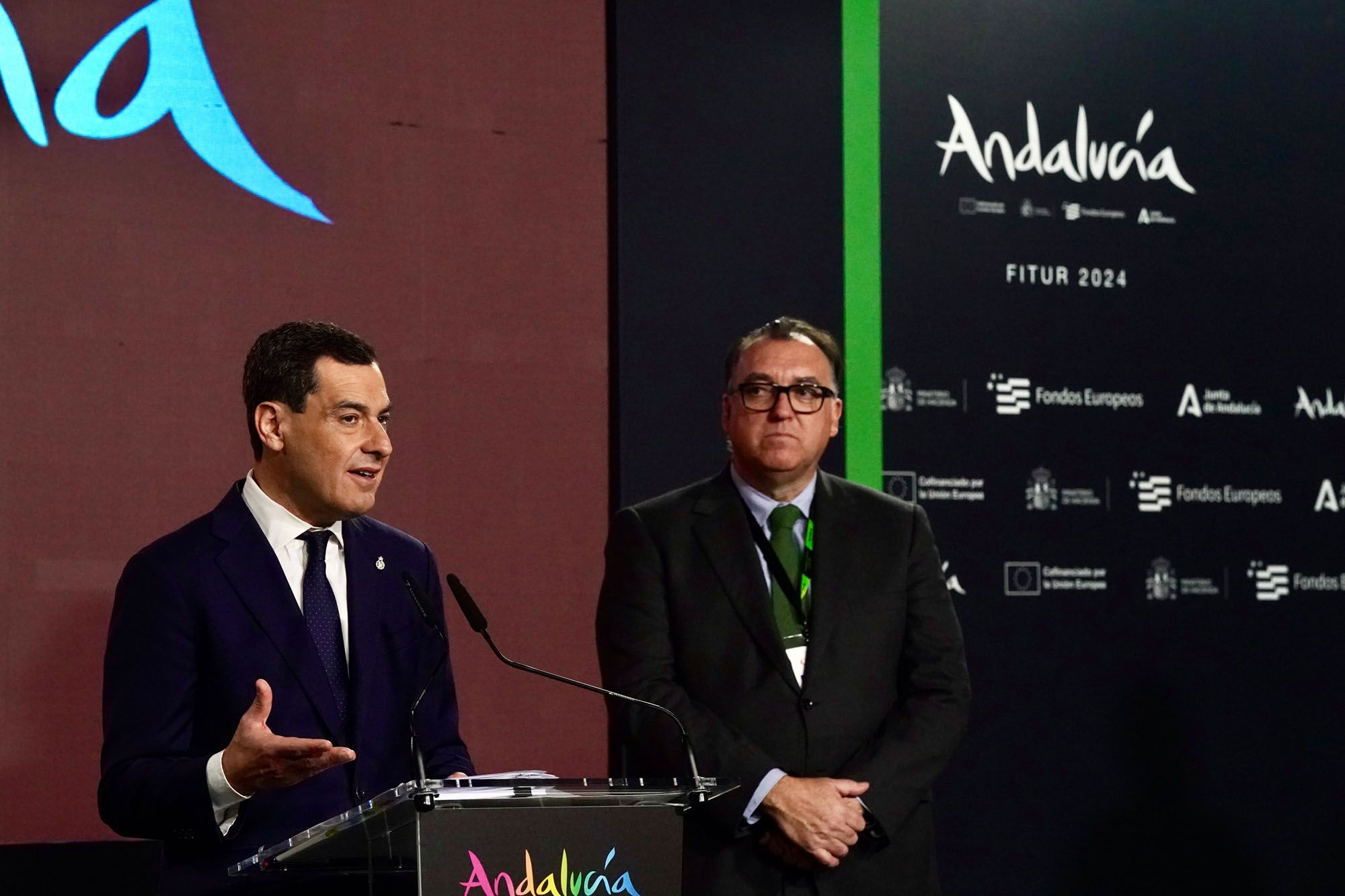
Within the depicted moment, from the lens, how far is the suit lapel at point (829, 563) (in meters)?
2.92

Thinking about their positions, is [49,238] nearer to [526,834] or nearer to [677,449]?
[677,449]

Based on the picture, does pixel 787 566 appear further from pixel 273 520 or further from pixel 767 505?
pixel 273 520

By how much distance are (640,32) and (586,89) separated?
0.81ft

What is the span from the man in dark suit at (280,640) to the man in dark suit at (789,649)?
457 millimetres

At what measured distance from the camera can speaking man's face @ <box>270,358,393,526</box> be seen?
2.61 m

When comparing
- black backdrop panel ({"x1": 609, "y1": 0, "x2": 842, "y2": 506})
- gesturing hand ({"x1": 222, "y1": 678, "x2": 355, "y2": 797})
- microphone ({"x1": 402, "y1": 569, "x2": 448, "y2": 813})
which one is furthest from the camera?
black backdrop panel ({"x1": 609, "y1": 0, "x2": 842, "y2": 506})

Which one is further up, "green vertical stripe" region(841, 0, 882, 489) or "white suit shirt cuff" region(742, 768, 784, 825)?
"green vertical stripe" region(841, 0, 882, 489)

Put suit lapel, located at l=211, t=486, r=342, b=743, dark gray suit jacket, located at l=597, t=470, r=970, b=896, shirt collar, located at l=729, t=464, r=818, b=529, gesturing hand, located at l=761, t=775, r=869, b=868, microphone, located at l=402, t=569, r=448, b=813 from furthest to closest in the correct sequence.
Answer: shirt collar, located at l=729, t=464, r=818, b=529, dark gray suit jacket, located at l=597, t=470, r=970, b=896, gesturing hand, located at l=761, t=775, r=869, b=868, suit lapel, located at l=211, t=486, r=342, b=743, microphone, located at l=402, t=569, r=448, b=813

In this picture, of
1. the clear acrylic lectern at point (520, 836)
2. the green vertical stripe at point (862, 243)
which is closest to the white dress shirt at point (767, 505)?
the clear acrylic lectern at point (520, 836)

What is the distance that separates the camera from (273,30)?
4133mm

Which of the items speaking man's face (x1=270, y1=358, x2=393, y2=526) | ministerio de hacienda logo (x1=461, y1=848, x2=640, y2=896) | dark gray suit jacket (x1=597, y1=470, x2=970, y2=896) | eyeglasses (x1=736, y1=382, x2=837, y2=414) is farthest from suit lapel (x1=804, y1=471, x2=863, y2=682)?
ministerio de hacienda logo (x1=461, y1=848, x2=640, y2=896)

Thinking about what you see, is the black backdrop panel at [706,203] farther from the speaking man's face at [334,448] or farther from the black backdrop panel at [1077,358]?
the speaking man's face at [334,448]

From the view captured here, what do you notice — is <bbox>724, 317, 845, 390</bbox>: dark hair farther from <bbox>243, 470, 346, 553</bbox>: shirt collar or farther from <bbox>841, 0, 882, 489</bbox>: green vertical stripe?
<bbox>841, 0, 882, 489</bbox>: green vertical stripe

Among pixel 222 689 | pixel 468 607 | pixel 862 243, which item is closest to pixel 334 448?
pixel 222 689
